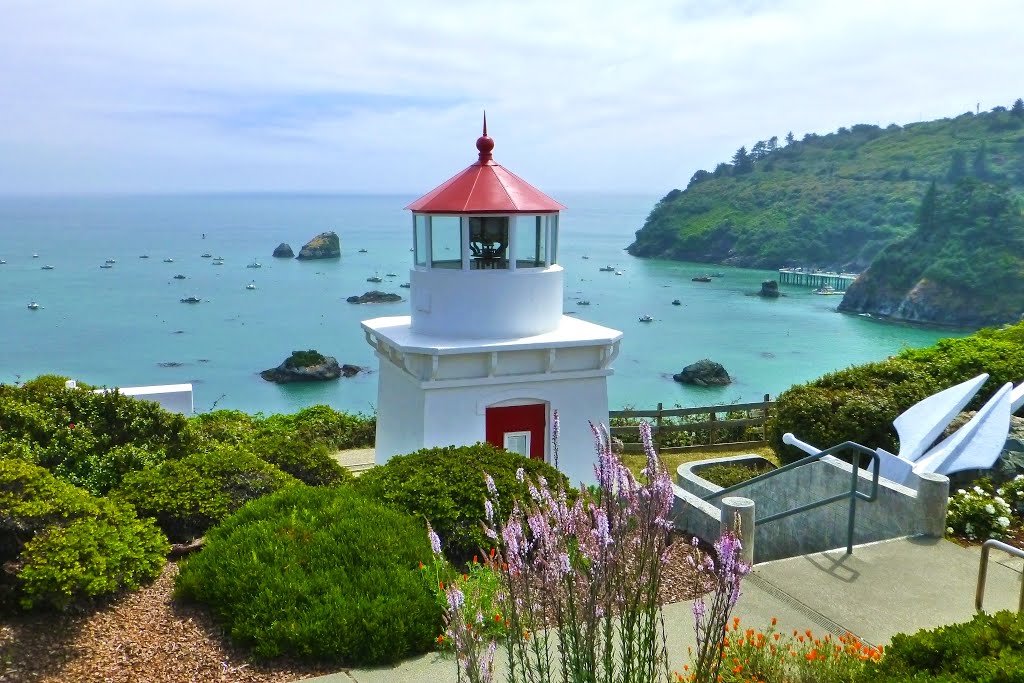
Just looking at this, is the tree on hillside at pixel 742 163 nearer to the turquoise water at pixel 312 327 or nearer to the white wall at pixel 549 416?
the turquoise water at pixel 312 327

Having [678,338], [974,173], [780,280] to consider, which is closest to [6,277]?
[678,338]

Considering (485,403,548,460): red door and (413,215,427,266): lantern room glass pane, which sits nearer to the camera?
(485,403,548,460): red door

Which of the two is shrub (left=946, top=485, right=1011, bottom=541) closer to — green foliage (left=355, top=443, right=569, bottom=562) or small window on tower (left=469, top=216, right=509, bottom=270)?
green foliage (left=355, top=443, right=569, bottom=562)

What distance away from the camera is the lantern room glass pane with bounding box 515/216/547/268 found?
10.4 m

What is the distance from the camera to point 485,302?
1024 cm

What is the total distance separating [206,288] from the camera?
104750 mm

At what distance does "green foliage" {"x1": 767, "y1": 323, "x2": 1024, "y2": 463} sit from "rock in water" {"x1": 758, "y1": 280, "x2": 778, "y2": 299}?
8303 cm

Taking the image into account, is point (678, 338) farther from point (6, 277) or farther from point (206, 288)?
point (6, 277)

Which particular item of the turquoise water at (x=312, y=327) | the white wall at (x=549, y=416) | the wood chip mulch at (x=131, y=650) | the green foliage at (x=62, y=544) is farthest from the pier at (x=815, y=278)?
the wood chip mulch at (x=131, y=650)

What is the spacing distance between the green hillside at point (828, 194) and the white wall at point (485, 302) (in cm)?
10276

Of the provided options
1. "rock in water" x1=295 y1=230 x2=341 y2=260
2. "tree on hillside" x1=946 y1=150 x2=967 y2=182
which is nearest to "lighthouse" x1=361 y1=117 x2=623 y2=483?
"tree on hillside" x1=946 y1=150 x2=967 y2=182

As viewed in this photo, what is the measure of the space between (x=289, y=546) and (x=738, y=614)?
3.38 meters

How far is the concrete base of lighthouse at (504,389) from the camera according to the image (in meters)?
9.91

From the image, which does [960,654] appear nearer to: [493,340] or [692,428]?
[493,340]
